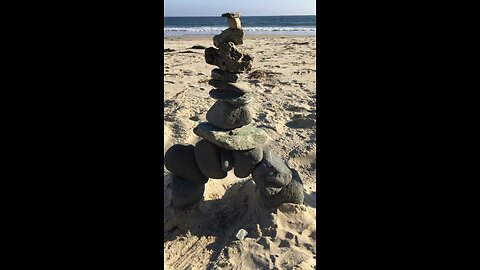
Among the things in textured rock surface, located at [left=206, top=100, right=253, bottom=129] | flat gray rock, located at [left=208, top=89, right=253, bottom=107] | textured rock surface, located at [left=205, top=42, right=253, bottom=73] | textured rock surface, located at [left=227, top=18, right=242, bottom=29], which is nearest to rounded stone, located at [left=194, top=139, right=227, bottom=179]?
textured rock surface, located at [left=206, top=100, right=253, bottom=129]

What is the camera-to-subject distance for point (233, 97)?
2906 mm

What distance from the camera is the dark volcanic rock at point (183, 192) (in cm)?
324

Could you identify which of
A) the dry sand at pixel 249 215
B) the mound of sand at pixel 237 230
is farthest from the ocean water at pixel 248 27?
the mound of sand at pixel 237 230

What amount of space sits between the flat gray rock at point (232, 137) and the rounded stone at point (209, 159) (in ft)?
0.34

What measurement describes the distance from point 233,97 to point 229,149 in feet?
1.36

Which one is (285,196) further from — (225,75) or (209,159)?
(225,75)

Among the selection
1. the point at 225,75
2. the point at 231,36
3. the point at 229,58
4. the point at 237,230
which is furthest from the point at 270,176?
the point at 231,36

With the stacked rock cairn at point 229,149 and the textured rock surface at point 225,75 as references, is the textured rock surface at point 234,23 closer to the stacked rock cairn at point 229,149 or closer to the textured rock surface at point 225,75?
the stacked rock cairn at point 229,149

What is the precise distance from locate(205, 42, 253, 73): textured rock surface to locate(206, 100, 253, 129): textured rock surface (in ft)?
0.99

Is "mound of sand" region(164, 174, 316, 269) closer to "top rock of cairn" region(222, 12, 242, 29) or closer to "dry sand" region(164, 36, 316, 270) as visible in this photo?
"dry sand" region(164, 36, 316, 270)

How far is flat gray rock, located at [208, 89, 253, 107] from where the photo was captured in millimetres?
2898
